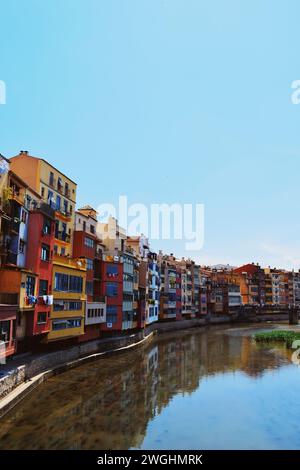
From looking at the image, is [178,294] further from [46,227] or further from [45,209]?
[45,209]

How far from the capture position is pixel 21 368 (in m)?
30.1

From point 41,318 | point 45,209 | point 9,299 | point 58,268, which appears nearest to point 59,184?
point 45,209

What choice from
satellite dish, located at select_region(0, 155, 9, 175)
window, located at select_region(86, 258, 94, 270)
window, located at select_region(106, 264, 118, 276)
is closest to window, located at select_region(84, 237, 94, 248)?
window, located at select_region(86, 258, 94, 270)

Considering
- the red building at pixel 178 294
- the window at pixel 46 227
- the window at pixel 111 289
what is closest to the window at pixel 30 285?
the window at pixel 46 227

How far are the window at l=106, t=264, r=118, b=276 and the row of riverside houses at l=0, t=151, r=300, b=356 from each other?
15 cm

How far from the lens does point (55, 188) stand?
46.9m

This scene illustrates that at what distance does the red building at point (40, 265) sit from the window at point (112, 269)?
16.7 m

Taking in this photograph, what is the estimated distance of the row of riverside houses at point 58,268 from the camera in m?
32.3

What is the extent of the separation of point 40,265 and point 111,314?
20.8 metres

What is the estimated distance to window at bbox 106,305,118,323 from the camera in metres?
54.5
